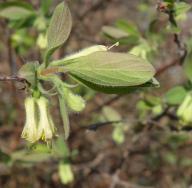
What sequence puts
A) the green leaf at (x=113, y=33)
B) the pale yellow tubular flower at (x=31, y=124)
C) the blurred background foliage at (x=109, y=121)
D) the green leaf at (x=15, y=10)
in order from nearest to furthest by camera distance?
the pale yellow tubular flower at (x=31, y=124) < the green leaf at (x=113, y=33) < the blurred background foliage at (x=109, y=121) < the green leaf at (x=15, y=10)

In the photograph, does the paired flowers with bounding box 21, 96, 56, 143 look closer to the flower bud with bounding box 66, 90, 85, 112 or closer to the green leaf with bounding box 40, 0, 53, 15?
the flower bud with bounding box 66, 90, 85, 112

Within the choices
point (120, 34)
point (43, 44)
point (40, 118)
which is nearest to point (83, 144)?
point (43, 44)

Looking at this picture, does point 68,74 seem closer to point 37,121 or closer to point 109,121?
point 37,121

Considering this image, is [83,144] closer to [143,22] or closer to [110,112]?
[110,112]

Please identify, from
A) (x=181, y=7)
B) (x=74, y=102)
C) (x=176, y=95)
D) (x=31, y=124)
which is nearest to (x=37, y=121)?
(x=31, y=124)

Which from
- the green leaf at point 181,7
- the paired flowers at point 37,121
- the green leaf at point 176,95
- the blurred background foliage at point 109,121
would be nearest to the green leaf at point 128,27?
the blurred background foliage at point 109,121

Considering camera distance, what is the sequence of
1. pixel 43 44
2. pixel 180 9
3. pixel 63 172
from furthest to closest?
1. pixel 63 172
2. pixel 43 44
3. pixel 180 9

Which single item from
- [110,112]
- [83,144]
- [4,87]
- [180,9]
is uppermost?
[180,9]

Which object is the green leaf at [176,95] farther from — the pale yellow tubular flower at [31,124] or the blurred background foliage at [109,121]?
the pale yellow tubular flower at [31,124]
